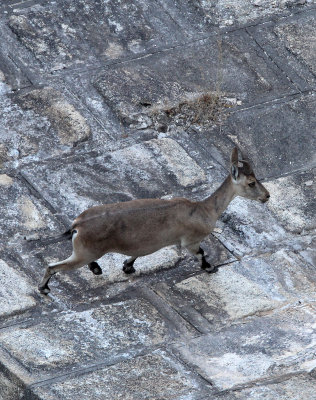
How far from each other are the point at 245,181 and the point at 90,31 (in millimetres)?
2932

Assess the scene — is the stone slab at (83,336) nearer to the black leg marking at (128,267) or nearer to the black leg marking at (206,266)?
the black leg marking at (128,267)

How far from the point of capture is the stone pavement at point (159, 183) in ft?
21.8

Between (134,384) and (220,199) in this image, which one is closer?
(134,384)

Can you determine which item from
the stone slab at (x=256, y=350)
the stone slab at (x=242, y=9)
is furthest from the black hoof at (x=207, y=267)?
the stone slab at (x=242, y=9)

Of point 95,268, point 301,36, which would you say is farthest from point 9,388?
point 301,36

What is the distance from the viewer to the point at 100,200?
835 cm

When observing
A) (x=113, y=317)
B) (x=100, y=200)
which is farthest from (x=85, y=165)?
(x=113, y=317)

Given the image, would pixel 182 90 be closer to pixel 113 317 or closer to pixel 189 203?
pixel 189 203

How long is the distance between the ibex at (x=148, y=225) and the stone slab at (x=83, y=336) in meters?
0.38

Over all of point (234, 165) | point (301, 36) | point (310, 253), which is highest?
point (301, 36)

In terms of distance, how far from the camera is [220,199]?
25.6 ft

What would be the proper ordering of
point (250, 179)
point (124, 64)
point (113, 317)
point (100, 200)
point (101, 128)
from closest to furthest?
point (113, 317)
point (250, 179)
point (100, 200)
point (101, 128)
point (124, 64)

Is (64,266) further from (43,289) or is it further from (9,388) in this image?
(9,388)

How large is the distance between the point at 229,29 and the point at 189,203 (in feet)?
10.2
